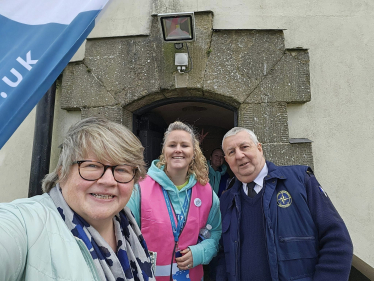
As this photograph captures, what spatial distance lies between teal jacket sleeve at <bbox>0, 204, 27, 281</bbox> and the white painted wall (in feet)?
8.66

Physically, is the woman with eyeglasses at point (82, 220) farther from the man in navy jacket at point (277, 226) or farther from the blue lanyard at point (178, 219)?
the man in navy jacket at point (277, 226)

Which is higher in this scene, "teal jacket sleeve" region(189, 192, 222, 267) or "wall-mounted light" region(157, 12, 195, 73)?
"wall-mounted light" region(157, 12, 195, 73)

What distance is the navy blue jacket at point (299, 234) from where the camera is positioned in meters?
1.49

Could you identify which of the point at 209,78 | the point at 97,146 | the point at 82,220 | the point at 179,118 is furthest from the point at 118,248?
the point at 179,118

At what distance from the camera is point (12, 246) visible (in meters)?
0.77

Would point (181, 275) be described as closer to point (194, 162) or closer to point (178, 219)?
point (178, 219)

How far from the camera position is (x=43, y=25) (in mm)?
1197

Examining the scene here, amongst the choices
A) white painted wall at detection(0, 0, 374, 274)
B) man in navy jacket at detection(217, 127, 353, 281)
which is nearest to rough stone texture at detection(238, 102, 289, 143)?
white painted wall at detection(0, 0, 374, 274)

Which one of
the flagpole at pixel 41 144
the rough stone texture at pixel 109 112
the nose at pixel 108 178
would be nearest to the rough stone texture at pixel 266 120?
the rough stone texture at pixel 109 112

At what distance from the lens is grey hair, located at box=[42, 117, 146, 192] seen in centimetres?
111

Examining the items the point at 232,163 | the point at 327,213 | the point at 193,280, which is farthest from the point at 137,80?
the point at 327,213

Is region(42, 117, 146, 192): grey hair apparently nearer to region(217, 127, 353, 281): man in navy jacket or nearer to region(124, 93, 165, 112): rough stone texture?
region(217, 127, 353, 281): man in navy jacket

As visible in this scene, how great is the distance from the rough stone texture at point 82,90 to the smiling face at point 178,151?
1.30 m

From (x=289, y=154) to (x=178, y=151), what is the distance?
136 cm
